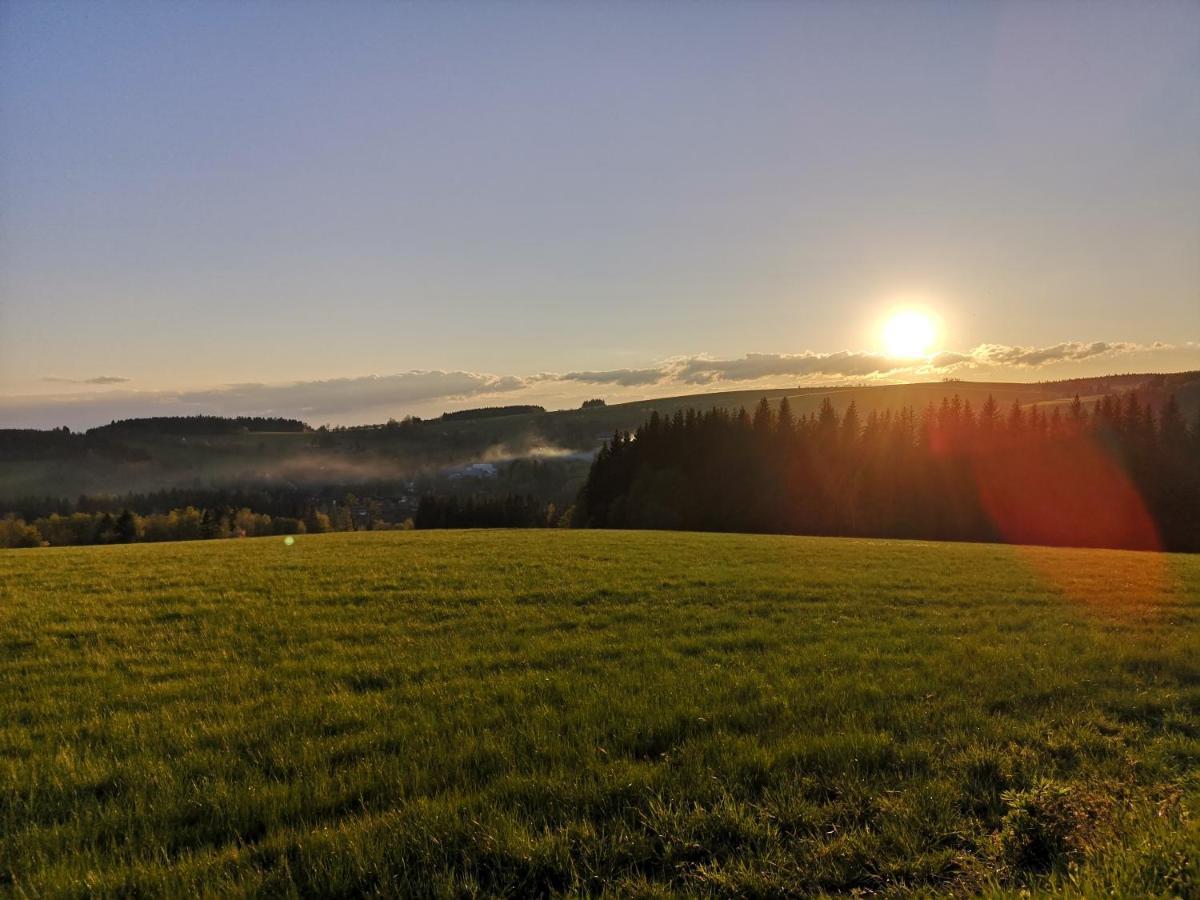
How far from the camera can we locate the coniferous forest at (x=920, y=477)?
285 ft

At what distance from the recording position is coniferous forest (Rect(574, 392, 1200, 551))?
86.9 m

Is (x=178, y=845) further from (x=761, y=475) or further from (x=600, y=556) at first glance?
(x=761, y=475)

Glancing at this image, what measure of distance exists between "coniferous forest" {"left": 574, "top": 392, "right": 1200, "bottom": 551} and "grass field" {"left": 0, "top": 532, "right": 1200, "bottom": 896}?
8388cm

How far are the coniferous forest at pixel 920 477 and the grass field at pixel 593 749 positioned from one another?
8388 centimetres

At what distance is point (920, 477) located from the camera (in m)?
95.1

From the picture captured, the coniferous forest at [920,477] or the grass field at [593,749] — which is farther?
the coniferous forest at [920,477]

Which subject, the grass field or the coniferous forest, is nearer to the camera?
the grass field

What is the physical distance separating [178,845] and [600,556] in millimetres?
20403

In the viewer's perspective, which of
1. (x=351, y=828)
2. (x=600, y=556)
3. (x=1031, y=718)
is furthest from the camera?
(x=600, y=556)

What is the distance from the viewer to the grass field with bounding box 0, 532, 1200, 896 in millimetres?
4941

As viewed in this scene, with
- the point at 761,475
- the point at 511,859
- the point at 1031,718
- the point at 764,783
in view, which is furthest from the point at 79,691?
the point at 761,475

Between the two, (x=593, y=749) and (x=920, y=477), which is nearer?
(x=593, y=749)

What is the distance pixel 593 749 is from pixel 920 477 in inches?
3972

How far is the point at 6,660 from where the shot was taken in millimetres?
10891
